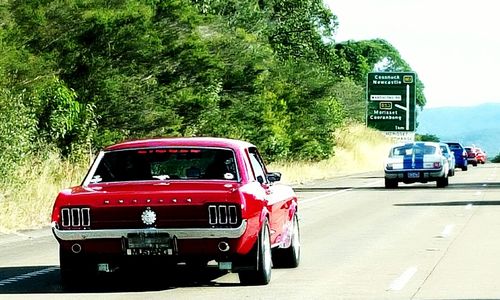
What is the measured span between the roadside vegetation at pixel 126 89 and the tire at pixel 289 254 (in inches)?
330

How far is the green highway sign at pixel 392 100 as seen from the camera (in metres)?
71.4

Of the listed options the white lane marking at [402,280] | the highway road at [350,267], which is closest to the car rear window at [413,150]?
the highway road at [350,267]

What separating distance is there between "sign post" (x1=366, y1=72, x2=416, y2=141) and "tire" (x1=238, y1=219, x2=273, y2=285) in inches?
2308

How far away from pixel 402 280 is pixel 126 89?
70.4 feet

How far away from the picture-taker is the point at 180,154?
1366 centimetres

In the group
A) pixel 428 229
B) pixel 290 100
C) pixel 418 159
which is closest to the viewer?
pixel 428 229

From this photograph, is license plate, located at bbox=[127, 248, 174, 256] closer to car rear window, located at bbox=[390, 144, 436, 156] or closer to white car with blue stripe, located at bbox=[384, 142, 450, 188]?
white car with blue stripe, located at bbox=[384, 142, 450, 188]

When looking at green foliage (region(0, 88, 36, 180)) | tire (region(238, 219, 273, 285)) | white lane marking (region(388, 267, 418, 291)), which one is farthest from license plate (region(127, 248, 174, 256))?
green foliage (region(0, 88, 36, 180))

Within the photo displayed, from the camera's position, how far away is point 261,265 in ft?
42.3

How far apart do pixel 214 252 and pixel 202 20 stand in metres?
29.0

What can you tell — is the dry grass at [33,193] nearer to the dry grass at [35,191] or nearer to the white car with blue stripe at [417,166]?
the dry grass at [35,191]

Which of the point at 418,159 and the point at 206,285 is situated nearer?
the point at 206,285

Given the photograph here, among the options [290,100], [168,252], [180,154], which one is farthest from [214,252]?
[290,100]

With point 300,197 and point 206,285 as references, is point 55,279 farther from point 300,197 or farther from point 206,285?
point 300,197
